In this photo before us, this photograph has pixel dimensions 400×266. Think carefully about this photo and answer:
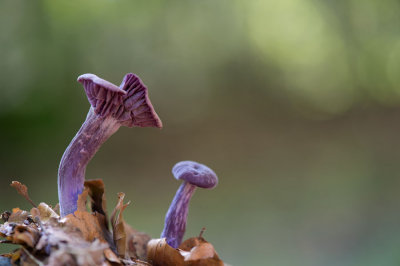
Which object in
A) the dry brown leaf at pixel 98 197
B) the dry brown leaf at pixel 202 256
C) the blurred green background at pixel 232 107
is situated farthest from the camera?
the blurred green background at pixel 232 107

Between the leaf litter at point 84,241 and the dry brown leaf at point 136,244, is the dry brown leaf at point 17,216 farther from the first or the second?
the dry brown leaf at point 136,244

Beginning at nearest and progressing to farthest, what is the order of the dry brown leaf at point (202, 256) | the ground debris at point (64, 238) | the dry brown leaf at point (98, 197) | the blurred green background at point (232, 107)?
the ground debris at point (64, 238) → the dry brown leaf at point (202, 256) → the dry brown leaf at point (98, 197) → the blurred green background at point (232, 107)

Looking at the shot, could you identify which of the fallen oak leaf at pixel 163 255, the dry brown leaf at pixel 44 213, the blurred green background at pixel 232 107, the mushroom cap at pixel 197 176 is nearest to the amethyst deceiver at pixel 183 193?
the mushroom cap at pixel 197 176

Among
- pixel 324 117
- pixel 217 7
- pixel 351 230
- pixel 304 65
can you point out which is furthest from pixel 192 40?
pixel 351 230

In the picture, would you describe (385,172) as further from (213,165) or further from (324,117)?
(213,165)

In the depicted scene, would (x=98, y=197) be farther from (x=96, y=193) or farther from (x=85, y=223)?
(x=85, y=223)

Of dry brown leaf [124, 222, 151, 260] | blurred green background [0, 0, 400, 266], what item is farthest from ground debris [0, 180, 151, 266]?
blurred green background [0, 0, 400, 266]

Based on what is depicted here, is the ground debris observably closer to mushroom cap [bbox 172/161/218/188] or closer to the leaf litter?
the leaf litter
